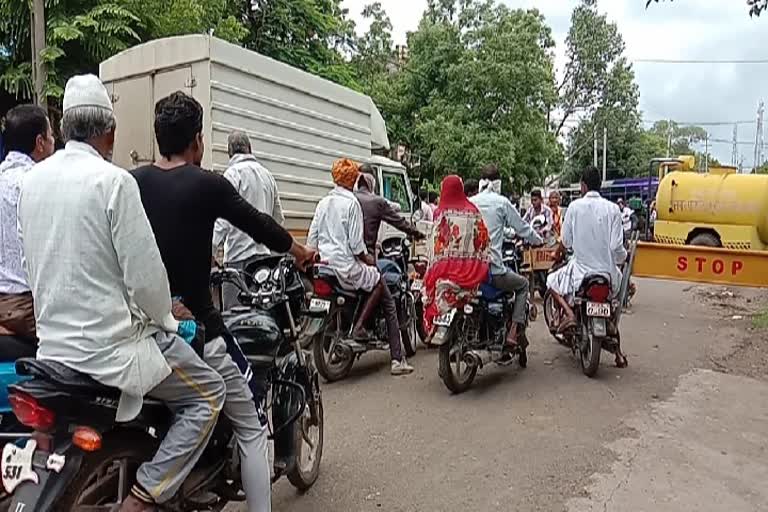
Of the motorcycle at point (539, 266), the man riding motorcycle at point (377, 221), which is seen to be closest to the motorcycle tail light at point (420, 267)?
the man riding motorcycle at point (377, 221)

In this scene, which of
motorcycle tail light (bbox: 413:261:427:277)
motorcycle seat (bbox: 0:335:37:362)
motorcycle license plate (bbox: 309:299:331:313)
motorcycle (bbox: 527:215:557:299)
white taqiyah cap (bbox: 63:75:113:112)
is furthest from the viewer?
motorcycle (bbox: 527:215:557:299)

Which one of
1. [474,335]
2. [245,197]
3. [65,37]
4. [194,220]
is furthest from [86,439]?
[65,37]

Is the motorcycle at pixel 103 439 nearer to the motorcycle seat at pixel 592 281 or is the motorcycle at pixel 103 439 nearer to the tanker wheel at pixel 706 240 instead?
the motorcycle seat at pixel 592 281

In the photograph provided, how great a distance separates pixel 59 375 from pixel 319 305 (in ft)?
12.5

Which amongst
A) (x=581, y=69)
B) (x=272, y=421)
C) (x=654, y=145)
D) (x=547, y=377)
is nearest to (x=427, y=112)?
(x=581, y=69)

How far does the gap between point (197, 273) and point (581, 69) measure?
3266cm

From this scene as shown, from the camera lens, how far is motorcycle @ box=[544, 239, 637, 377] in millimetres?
6422

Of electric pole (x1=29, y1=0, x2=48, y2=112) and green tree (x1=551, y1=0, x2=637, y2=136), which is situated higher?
green tree (x1=551, y1=0, x2=637, y2=136)

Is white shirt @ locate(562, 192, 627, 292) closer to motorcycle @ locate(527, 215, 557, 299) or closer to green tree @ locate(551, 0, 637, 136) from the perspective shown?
motorcycle @ locate(527, 215, 557, 299)

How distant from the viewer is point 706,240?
614 inches

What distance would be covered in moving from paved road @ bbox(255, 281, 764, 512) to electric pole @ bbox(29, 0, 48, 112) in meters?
6.41

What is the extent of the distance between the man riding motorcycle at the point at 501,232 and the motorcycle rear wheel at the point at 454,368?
1.57 ft

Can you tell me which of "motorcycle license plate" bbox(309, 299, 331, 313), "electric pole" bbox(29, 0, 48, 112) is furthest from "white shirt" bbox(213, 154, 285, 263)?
"electric pole" bbox(29, 0, 48, 112)

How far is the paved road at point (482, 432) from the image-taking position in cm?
412
